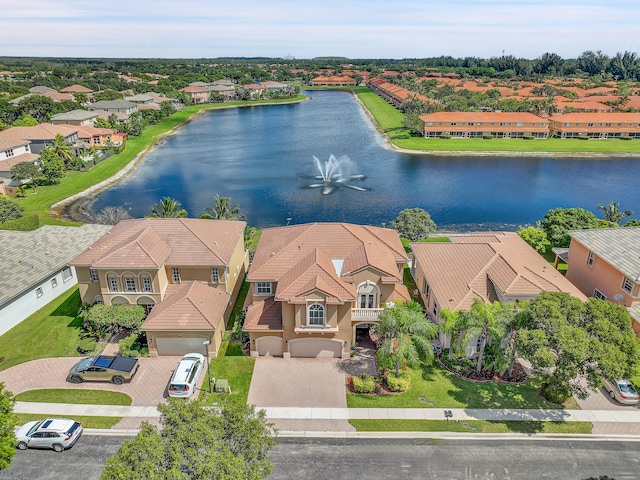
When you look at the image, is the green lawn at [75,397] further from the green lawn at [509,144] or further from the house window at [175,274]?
the green lawn at [509,144]

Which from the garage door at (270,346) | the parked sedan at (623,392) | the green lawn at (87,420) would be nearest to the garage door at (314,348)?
the garage door at (270,346)

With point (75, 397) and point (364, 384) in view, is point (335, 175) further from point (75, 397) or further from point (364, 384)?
point (75, 397)

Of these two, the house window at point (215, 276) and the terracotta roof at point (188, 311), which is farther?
the house window at point (215, 276)

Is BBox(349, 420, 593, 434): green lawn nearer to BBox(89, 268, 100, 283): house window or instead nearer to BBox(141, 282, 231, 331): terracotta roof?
BBox(141, 282, 231, 331): terracotta roof

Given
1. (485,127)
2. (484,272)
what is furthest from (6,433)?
(485,127)

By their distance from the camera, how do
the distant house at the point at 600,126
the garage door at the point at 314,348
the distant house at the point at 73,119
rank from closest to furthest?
1. the garage door at the point at 314,348
2. the distant house at the point at 73,119
3. the distant house at the point at 600,126

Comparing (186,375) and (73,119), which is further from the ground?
(73,119)
